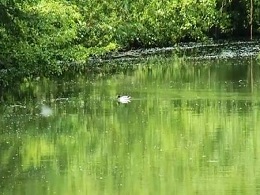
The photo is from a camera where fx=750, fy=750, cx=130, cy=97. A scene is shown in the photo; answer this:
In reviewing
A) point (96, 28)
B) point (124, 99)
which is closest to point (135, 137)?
point (124, 99)

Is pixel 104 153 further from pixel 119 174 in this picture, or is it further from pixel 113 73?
pixel 113 73

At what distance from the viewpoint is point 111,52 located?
36688 millimetres

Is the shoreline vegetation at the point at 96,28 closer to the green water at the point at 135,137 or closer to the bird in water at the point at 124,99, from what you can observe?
the green water at the point at 135,137

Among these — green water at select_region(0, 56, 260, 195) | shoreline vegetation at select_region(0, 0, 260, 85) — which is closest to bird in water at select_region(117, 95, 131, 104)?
green water at select_region(0, 56, 260, 195)

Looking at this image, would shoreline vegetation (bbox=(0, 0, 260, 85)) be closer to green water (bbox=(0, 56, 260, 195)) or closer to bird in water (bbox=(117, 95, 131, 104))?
green water (bbox=(0, 56, 260, 195))

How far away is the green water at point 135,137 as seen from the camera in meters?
12.9

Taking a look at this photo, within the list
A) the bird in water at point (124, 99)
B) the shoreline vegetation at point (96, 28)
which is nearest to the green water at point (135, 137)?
the bird in water at point (124, 99)

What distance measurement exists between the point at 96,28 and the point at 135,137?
68.7 feet

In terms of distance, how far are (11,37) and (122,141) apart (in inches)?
379

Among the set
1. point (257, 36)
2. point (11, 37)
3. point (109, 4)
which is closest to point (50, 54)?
point (11, 37)

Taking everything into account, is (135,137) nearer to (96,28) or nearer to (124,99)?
(124,99)

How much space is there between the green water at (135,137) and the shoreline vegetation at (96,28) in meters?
1.31

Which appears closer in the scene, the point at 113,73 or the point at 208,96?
the point at 208,96

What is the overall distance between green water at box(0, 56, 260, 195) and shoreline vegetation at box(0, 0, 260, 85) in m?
1.31
